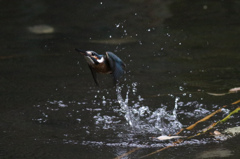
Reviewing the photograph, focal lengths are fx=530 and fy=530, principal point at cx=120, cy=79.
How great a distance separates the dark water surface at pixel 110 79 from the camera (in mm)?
3191

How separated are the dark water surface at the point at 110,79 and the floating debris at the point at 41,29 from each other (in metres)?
0.03

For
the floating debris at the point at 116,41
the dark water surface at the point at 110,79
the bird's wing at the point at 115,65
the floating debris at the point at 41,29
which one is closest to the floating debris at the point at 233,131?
the dark water surface at the point at 110,79

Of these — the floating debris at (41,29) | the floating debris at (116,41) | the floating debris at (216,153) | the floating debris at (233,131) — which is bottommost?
the floating debris at (233,131)

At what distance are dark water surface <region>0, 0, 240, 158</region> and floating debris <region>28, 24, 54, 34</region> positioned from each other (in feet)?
0.09

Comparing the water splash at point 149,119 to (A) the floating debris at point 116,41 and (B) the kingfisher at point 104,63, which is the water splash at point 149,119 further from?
(A) the floating debris at point 116,41

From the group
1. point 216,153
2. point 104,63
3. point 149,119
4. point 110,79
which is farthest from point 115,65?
point 110,79

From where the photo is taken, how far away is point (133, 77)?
4.72 meters

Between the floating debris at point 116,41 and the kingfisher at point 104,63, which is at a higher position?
the kingfisher at point 104,63

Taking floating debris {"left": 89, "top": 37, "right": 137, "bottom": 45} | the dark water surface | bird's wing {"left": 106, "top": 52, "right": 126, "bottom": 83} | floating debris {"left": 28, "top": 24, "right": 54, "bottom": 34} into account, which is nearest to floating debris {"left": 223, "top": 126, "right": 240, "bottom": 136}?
the dark water surface

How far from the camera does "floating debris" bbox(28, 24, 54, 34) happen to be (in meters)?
6.50

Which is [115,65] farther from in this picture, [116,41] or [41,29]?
[41,29]

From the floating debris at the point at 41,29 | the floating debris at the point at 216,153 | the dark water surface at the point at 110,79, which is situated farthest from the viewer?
the floating debris at the point at 41,29

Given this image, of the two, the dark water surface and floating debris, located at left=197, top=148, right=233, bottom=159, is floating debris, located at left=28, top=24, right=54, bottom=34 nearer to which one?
the dark water surface

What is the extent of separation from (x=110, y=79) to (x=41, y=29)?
2.05 meters
